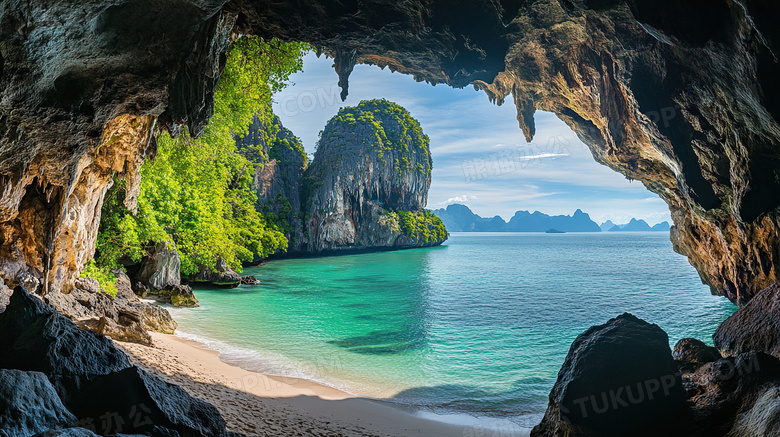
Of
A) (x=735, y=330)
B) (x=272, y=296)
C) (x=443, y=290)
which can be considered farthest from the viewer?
(x=443, y=290)

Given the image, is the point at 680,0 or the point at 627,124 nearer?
the point at 680,0

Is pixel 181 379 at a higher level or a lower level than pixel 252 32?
lower

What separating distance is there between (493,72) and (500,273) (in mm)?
30730

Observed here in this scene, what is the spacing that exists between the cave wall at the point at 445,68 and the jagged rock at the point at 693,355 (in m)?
3.27

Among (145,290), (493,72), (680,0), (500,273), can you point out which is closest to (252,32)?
(493,72)

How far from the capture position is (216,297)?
787 inches

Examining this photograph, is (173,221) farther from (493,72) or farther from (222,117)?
(493,72)

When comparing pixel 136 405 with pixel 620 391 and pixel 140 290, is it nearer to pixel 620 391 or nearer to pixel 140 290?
pixel 620 391

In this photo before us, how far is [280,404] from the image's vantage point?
270 inches

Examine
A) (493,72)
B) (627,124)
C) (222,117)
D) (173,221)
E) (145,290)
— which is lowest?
(145,290)

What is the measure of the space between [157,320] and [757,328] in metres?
13.3

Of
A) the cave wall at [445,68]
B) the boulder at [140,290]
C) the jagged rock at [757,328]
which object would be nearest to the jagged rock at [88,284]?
the cave wall at [445,68]

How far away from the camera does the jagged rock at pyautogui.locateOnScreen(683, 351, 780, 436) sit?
429 cm

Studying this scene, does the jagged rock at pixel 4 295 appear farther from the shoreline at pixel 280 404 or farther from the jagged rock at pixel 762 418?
the jagged rock at pixel 762 418
